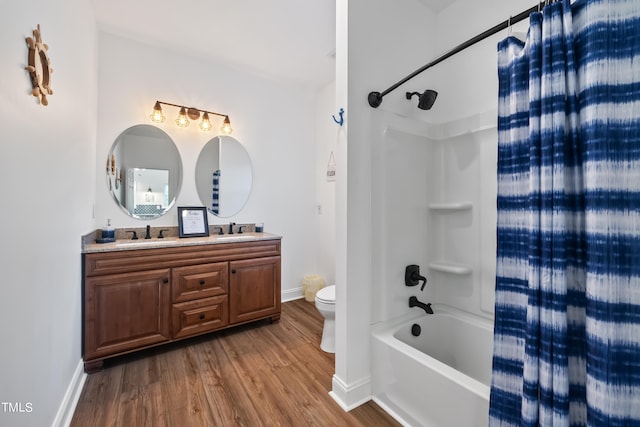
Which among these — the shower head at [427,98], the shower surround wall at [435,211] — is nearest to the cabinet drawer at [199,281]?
the shower surround wall at [435,211]

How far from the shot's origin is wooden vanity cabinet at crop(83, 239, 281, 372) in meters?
1.85

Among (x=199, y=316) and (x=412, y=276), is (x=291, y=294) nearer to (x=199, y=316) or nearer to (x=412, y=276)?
(x=199, y=316)

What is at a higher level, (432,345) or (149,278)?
(149,278)

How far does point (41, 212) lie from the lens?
113cm

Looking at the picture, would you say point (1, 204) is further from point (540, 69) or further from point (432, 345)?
point (432, 345)

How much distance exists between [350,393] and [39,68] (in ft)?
7.14

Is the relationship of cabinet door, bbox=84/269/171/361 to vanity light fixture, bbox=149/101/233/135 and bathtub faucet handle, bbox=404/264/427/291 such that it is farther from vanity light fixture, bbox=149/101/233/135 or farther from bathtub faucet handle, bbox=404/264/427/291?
bathtub faucet handle, bbox=404/264/427/291

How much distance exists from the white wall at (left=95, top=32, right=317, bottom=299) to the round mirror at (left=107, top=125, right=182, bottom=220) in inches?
2.4

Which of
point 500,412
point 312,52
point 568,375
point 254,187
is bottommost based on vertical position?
point 500,412

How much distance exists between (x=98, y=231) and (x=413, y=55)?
2.98m

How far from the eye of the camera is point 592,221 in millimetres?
789

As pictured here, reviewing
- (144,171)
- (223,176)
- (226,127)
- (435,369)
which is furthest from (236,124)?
(435,369)

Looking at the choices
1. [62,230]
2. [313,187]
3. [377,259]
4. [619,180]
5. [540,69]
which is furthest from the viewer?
[313,187]

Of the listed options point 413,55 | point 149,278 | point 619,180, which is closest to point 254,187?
point 149,278
